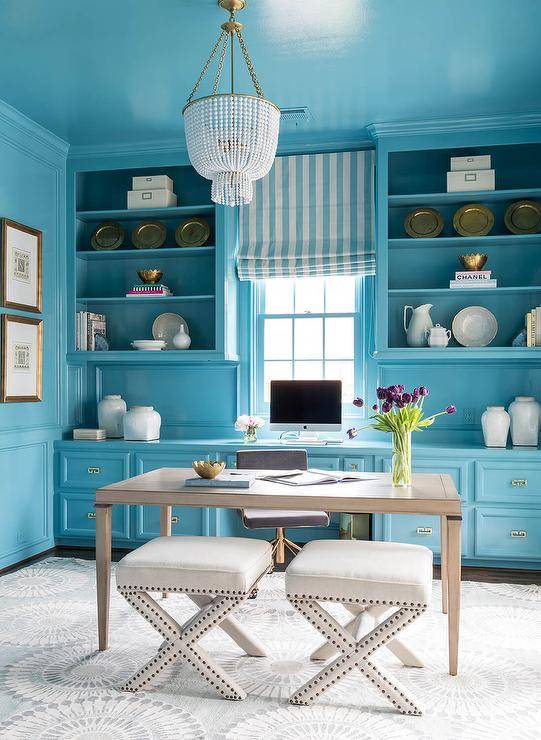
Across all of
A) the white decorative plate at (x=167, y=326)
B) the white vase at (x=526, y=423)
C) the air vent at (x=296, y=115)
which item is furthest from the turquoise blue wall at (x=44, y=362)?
the white vase at (x=526, y=423)

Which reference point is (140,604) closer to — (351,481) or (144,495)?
(144,495)

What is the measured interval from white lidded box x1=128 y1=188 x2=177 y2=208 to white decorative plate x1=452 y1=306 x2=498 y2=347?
2201 mm

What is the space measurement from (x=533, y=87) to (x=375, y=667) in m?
3.30

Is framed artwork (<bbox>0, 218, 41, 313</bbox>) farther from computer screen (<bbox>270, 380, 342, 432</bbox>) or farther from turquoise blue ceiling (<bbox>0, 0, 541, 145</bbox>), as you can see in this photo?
computer screen (<bbox>270, 380, 342, 432</bbox>)

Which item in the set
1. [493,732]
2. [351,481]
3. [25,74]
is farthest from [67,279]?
[493,732]

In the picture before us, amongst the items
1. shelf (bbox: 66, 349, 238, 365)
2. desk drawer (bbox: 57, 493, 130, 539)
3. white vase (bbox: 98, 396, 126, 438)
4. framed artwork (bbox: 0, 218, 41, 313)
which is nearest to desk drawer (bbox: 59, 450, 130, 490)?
desk drawer (bbox: 57, 493, 130, 539)

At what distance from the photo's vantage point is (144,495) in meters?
3.03

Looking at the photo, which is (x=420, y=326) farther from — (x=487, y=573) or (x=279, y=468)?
(x=487, y=573)

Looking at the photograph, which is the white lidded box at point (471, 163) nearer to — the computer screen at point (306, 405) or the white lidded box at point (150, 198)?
the computer screen at point (306, 405)

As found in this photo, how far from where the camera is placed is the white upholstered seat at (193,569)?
2621 mm

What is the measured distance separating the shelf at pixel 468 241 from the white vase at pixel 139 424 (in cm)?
206

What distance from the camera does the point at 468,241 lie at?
4.70 metres

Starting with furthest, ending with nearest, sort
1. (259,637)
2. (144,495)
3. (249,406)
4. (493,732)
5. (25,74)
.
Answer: (249,406), (25,74), (259,637), (144,495), (493,732)

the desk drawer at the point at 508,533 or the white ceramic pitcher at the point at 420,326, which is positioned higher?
the white ceramic pitcher at the point at 420,326
